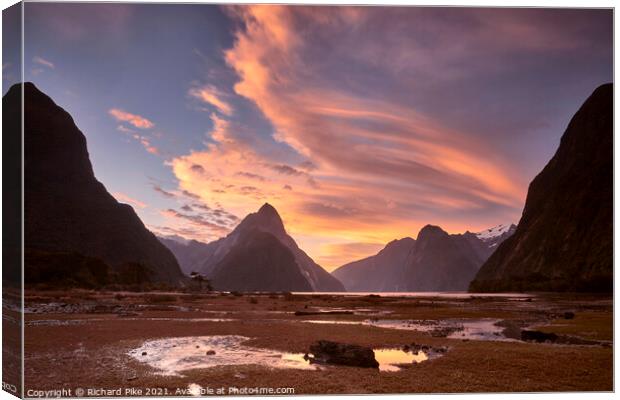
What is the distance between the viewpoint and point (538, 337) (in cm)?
A: 2359

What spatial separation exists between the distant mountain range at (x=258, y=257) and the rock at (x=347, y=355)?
6.57 m

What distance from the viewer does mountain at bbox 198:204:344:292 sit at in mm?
24500

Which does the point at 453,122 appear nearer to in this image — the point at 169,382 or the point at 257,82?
the point at 257,82

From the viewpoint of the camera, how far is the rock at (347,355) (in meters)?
17.3

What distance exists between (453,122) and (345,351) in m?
11.3

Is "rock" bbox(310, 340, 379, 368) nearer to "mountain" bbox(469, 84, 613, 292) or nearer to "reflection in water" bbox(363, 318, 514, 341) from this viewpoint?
"reflection in water" bbox(363, 318, 514, 341)

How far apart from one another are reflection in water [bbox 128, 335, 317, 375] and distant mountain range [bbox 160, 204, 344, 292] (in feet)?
18.8

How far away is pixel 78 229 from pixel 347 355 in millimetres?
53920

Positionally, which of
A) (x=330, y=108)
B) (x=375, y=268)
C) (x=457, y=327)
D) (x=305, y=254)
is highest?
(x=330, y=108)

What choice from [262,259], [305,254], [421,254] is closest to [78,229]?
[262,259]

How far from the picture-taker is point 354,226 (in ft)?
74.6

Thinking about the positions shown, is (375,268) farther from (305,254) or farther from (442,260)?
(442,260)

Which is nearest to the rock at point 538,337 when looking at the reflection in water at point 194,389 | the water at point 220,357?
the water at point 220,357

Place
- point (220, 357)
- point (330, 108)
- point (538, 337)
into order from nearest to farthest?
point (220, 357) → point (330, 108) → point (538, 337)
